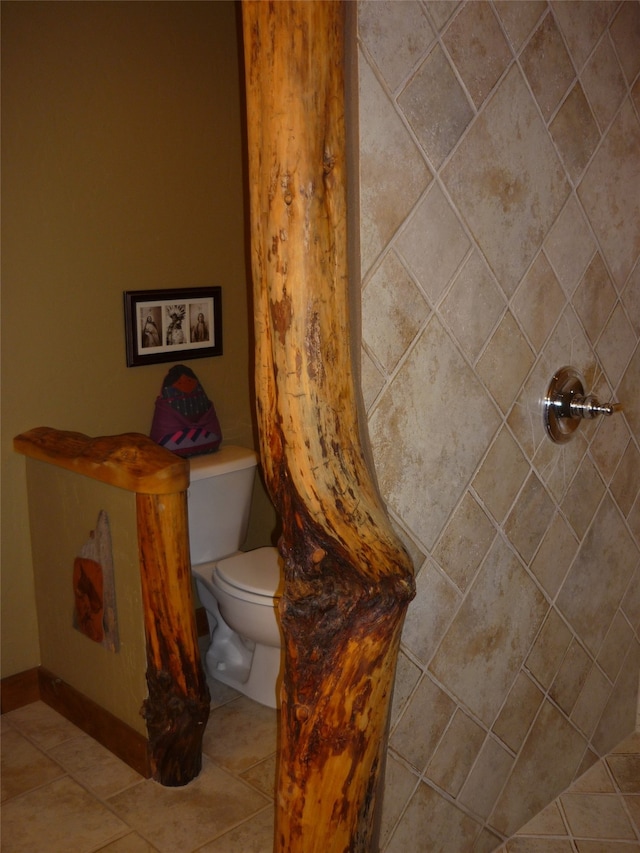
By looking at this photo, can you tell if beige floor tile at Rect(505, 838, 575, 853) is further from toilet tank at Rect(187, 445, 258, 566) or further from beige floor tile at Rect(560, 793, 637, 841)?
toilet tank at Rect(187, 445, 258, 566)

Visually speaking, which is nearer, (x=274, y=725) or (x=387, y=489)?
(x=387, y=489)

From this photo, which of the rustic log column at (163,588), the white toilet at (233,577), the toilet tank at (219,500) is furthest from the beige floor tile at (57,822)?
the toilet tank at (219,500)

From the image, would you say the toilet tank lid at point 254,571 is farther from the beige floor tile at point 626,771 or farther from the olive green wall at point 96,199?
the beige floor tile at point 626,771

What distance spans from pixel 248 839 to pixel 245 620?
2.18 ft

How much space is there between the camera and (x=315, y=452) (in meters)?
1.28

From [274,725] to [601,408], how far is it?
1586mm

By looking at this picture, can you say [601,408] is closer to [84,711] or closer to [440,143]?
[440,143]

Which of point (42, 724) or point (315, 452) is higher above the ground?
point (315, 452)

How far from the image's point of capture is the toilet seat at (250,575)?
2553 mm

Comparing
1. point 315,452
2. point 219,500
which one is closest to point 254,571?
point 219,500

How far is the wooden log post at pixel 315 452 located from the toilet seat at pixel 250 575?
3.44 ft

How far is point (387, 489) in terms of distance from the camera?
1.46 metres

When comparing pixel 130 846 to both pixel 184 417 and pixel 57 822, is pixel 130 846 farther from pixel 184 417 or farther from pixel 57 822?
pixel 184 417

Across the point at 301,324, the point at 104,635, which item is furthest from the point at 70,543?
the point at 301,324
